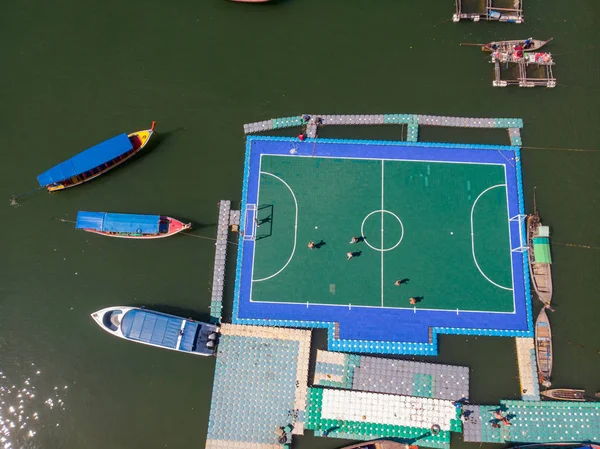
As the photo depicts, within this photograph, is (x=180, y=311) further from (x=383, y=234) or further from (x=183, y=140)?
(x=383, y=234)

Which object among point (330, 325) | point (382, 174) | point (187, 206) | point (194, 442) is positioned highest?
point (382, 174)

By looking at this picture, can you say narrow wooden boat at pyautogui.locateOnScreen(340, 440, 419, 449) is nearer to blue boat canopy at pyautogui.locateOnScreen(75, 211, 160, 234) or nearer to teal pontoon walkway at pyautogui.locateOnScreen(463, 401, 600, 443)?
teal pontoon walkway at pyautogui.locateOnScreen(463, 401, 600, 443)

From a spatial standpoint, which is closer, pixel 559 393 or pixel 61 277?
pixel 559 393

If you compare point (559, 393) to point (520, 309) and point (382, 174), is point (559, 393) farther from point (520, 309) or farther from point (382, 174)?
point (382, 174)

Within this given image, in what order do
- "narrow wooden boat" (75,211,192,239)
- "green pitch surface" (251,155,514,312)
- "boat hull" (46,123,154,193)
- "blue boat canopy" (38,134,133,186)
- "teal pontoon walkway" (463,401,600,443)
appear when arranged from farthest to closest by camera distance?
"boat hull" (46,123,154,193) → "blue boat canopy" (38,134,133,186) → "narrow wooden boat" (75,211,192,239) → "green pitch surface" (251,155,514,312) → "teal pontoon walkway" (463,401,600,443)

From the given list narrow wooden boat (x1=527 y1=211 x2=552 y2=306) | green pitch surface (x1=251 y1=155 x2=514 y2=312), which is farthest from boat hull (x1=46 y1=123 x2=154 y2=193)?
narrow wooden boat (x1=527 y1=211 x2=552 y2=306)

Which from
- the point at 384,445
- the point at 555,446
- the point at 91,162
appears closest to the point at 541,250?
the point at 555,446

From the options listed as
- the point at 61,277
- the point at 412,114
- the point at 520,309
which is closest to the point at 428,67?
the point at 412,114

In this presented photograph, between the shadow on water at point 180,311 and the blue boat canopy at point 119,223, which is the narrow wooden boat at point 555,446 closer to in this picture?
the shadow on water at point 180,311
